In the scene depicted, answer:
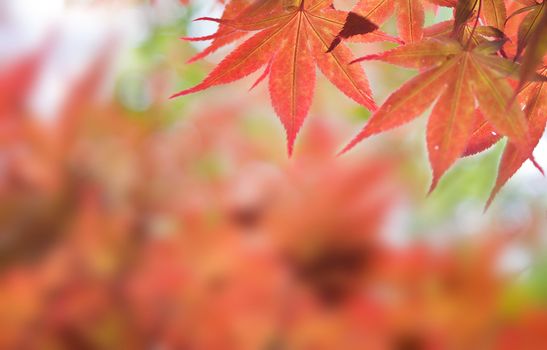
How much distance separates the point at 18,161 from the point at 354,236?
939 mm

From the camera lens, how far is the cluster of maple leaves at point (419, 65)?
30 cm

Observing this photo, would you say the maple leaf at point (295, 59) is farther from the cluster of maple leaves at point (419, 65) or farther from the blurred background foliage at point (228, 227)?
the blurred background foliage at point (228, 227)

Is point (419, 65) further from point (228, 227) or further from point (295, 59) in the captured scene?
point (228, 227)

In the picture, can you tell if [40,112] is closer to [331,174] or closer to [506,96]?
[331,174]

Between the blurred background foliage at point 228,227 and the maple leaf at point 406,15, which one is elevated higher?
the blurred background foliage at point 228,227

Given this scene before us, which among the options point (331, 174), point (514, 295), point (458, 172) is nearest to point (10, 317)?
point (331, 174)

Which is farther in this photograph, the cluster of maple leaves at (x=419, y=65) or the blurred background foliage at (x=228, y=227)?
the blurred background foliage at (x=228, y=227)

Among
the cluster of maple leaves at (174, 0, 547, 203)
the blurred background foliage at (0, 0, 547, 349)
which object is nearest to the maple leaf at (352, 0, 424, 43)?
the cluster of maple leaves at (174, 0, 547, 203)

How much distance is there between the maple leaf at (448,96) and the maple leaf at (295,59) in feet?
0.08

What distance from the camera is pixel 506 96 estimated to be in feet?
0.97

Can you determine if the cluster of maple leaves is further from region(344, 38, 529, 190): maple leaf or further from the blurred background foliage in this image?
the blurred background foliage

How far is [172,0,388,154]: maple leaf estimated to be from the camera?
0.33 meters

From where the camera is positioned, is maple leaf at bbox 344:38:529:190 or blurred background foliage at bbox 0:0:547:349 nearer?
maple leaf at bbox 344:38:529:190

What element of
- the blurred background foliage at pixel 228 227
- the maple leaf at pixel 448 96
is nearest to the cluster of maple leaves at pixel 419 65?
the maple leaf at pixel 448 96
